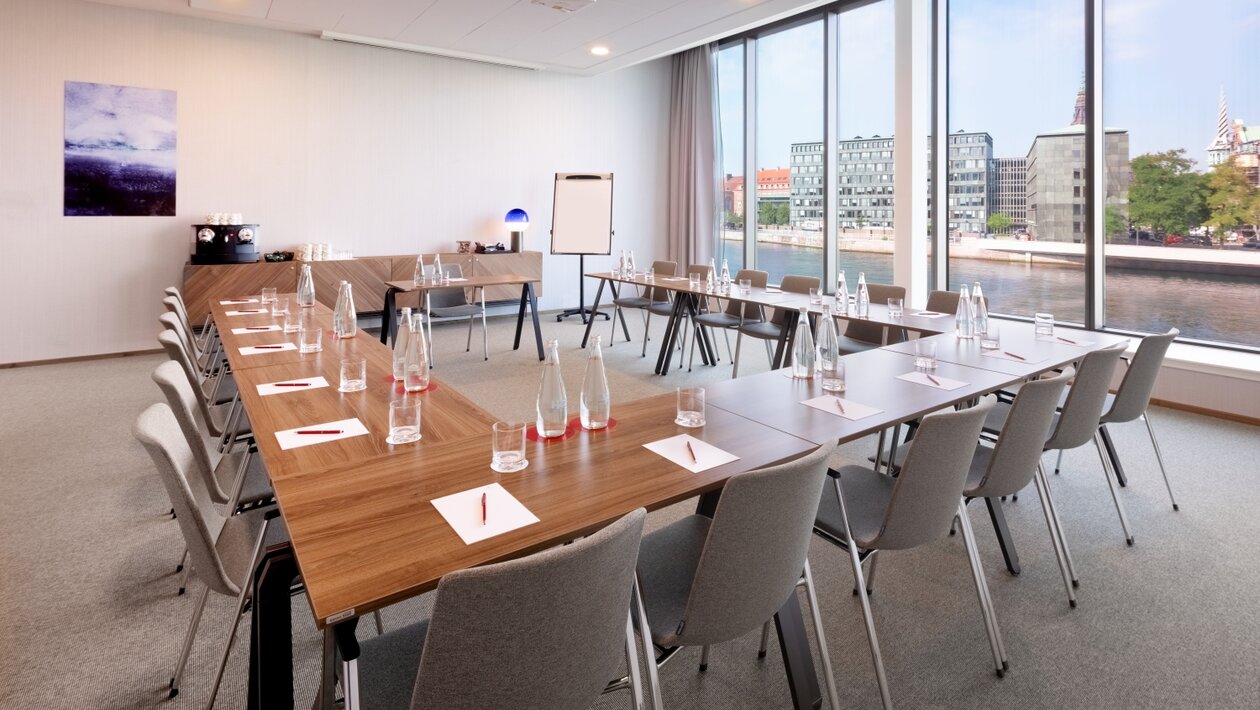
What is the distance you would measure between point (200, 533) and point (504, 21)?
19.7 feet

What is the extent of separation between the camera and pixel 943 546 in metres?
2.85

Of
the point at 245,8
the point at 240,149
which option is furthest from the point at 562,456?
the point at 240,149

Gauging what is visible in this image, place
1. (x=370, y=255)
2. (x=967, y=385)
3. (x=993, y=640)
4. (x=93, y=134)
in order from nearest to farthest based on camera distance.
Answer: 1. (x=993, y=640)
2. (x=967, y=385)
3. (x=93, y=134)
4. (x=370, y=255)

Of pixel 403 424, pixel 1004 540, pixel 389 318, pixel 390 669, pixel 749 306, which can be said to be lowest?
pixel 1004 540

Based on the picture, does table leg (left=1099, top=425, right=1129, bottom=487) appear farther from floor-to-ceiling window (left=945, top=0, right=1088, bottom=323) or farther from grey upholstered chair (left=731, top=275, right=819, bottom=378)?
floor-to-ceiling window (left=945, top=0, right=1088, bottom=323)

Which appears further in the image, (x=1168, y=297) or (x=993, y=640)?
(x=1168, y=297)

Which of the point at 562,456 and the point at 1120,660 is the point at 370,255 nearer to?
the point at 562,456

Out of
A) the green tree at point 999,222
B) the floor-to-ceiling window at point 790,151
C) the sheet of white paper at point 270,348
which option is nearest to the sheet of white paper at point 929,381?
the sheet of white paper at point 270,348

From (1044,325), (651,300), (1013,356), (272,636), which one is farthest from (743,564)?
(651,300)

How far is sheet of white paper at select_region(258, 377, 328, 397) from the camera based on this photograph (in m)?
2.51

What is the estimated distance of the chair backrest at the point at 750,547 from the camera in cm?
139

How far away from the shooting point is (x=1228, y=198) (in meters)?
4.76

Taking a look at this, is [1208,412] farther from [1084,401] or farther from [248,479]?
[248,479]

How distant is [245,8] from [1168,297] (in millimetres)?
7948
